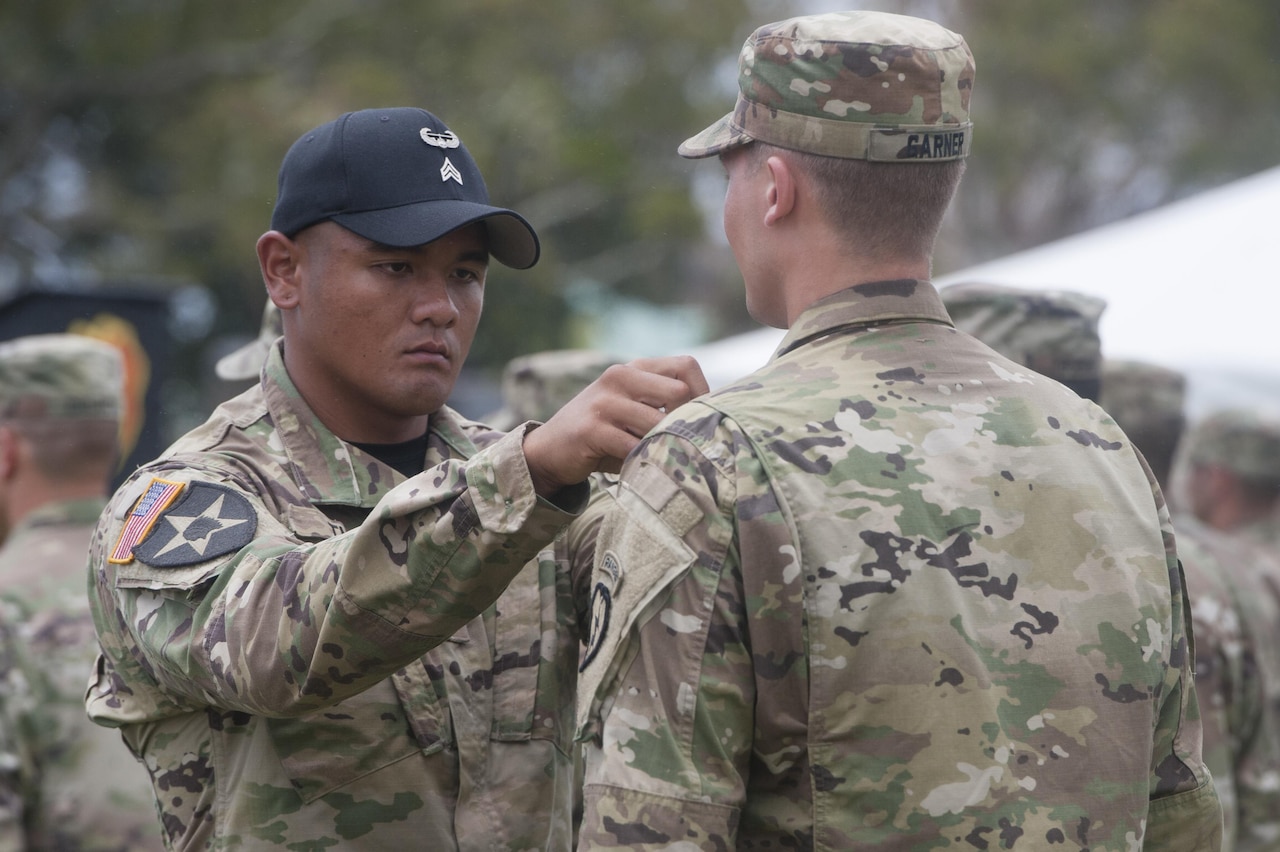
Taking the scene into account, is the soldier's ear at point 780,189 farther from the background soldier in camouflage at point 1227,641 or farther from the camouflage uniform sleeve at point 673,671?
the background soldier in camouflage at point 1227,641

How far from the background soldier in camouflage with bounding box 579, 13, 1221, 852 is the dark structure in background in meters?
6.34

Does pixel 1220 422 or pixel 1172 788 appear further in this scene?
pixel 1220 422

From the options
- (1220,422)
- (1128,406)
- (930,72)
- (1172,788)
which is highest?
(930,72)

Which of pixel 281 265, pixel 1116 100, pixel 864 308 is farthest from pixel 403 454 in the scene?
pixel 1116 100

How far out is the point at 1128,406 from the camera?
545 centimetres

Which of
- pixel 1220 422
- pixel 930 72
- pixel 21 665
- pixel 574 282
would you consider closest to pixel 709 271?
pixel 574 282

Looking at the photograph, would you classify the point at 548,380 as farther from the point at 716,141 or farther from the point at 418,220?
the point at 716,141

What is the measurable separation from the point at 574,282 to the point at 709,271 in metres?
5.95

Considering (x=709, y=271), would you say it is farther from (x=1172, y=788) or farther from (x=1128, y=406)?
(x=1172, y=788)

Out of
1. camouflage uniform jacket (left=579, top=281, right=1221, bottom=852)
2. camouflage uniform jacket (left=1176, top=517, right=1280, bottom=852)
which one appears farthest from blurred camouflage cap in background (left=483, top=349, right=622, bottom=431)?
camouflage uniform jacket (left=579, top=281, right=1221, bottom=852)

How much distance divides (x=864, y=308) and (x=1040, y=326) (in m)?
2.36

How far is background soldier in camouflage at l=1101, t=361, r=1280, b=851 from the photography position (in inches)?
197

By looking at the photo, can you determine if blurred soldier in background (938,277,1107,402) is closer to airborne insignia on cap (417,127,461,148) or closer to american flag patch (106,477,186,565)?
airborne insignia on cap (417,127,461,148)

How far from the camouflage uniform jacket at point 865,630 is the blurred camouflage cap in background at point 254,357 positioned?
311 cm
